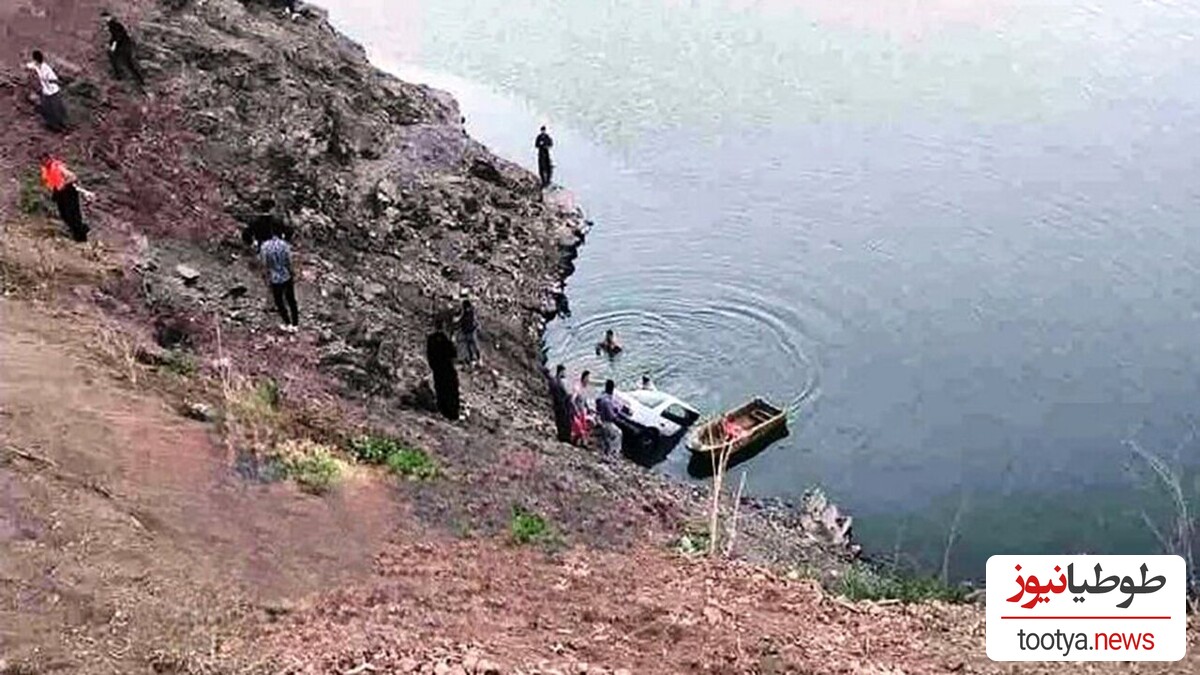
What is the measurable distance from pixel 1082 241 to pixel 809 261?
6418 millimetres

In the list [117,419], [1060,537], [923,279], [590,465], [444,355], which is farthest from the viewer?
[923,279]

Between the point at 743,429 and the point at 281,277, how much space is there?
10.1 metres

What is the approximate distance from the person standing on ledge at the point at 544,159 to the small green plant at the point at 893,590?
19307 mm

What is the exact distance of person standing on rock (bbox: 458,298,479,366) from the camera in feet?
81.8

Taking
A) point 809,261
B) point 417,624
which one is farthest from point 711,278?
point 417,624

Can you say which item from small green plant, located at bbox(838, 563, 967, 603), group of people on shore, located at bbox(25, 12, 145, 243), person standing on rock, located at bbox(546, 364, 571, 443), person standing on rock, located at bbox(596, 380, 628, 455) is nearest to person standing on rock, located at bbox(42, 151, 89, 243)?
group of people on shore, located at bbox(25, 12, 145, 243)

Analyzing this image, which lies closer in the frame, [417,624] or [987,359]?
[417,624]

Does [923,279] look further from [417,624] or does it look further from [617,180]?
[417,624]

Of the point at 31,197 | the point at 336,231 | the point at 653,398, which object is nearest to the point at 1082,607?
the point at 653,398

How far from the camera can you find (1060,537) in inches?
932

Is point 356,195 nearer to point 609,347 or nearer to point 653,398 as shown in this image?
point 609,347

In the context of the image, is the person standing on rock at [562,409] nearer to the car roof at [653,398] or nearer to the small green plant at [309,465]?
the car roof at [653,398]

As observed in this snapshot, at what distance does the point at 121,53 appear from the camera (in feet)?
80.9

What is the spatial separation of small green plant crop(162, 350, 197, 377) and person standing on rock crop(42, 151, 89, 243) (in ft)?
10.5
